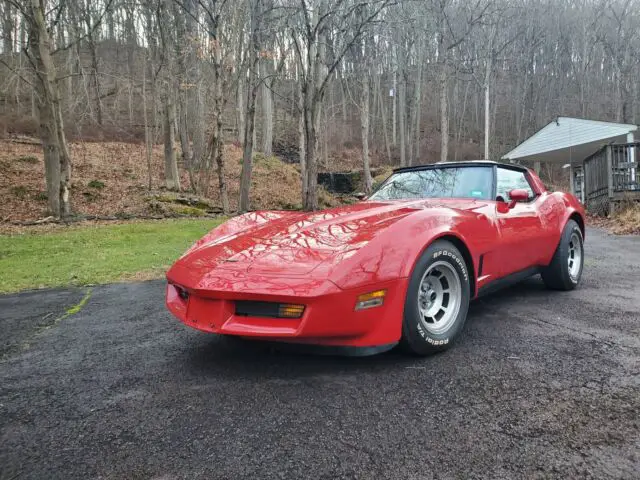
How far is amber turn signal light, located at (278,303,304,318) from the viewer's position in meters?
2.10

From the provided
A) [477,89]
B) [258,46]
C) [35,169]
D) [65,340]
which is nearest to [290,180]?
[258,46]

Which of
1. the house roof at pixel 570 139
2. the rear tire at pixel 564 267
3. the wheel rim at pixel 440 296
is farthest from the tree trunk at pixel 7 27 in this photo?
the house roof at pixel 570 139

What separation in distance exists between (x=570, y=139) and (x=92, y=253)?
68.1ft

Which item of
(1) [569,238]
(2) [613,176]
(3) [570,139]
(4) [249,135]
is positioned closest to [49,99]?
(4) [249,135]

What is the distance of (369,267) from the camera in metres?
2.22

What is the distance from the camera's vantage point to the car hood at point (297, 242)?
230 centimetres

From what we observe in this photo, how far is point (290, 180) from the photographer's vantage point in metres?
21.9

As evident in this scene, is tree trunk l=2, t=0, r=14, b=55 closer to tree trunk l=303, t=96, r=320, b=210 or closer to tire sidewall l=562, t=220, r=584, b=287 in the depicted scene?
tree trunk l=303, t=96, r=320, b=210

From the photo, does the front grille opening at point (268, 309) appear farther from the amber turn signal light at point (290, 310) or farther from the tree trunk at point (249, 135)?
the tree trunk at point (249, 135)

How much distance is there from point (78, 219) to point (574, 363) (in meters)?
12.7

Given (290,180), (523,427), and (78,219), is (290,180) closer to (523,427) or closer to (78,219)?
(78,219)

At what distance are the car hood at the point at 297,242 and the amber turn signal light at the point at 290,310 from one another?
17 cm

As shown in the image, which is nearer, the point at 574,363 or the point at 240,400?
the point at 240,400

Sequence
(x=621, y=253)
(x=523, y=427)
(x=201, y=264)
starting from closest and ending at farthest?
(x=523, y=427), (x=201, y=264), (x=621, y=253)
